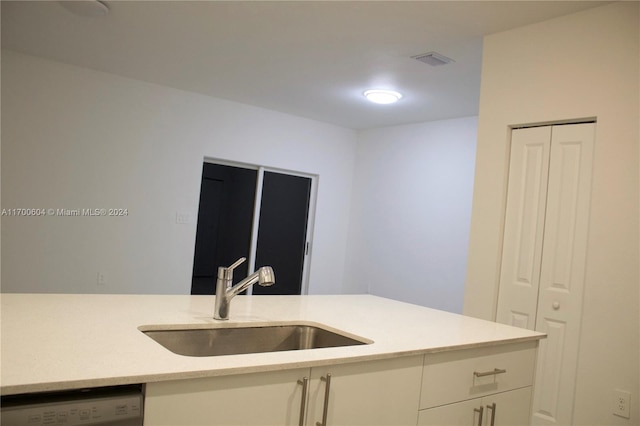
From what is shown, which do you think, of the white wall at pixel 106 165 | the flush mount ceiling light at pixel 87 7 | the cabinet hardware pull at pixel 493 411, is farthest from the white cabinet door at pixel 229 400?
the white wall at pixel 106 165

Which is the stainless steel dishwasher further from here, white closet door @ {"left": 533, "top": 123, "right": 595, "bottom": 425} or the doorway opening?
the doorway opening

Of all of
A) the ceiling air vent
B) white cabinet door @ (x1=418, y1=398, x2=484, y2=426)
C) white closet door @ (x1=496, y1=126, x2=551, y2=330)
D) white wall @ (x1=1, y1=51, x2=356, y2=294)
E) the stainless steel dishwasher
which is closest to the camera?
the stainless steel dishwasher

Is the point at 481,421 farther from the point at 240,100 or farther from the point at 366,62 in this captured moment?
the point at 240,100

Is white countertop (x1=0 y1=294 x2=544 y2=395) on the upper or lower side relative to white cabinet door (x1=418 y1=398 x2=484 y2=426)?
upper

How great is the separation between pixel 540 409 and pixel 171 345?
91.9 inches

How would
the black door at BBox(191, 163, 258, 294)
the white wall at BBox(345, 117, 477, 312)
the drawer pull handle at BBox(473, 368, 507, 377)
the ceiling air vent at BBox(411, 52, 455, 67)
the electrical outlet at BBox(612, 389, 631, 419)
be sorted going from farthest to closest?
the black door at BBox(191, 163, 258, 294), the white wall at BBox(345, 117, 477, 312), the ceiling air vent at BBox(411, 52, 455, 67), the electrical outlet at BBox(612, 389, 631, 419), the drawer pull handle at BBox(473, 368, 507, 377)

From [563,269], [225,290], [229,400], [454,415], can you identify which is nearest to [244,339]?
[225,290]

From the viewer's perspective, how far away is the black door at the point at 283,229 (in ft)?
21.3

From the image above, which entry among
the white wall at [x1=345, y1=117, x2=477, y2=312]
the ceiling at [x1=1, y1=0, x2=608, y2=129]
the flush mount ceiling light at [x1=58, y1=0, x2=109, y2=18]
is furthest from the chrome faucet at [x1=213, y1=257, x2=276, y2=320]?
the white wall at [x1=345, y1=117, x2=477, y2=312]

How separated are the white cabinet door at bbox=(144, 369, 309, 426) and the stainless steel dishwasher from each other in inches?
1.4

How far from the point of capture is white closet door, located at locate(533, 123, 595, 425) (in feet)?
9.48

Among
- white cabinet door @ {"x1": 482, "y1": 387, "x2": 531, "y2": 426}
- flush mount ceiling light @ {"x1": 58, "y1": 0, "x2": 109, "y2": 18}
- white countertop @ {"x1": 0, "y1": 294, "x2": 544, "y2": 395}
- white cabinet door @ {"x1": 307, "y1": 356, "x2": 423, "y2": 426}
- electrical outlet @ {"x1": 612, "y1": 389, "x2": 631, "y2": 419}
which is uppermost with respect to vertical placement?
flush mount ceiling light @ {"x1": 58, "y1": 0, "x2": 109, "y2": 18}

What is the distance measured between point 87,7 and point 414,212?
13.3 ft

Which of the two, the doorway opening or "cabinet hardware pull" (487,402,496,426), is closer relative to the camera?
"cabinet hardware pull" (487,402,496,426)
